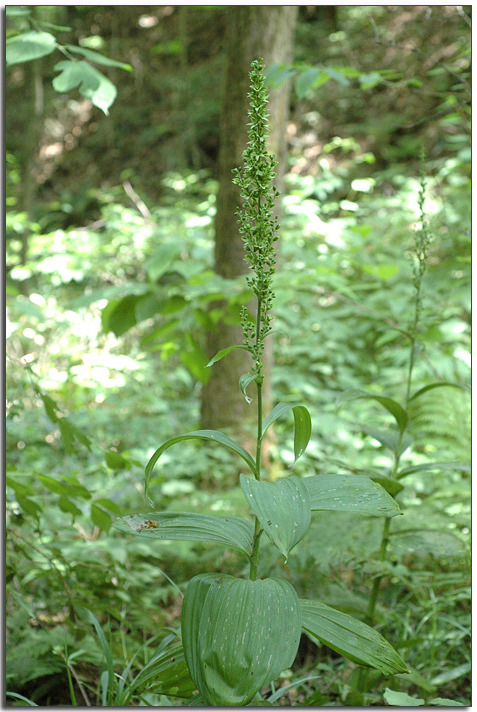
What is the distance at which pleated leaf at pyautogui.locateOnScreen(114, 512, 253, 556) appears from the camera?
80 cm

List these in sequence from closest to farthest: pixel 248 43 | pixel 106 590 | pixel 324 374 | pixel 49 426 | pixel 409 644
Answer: pixel 409 644, pixel 106 590, pixel 248 43, pixel 49 426, pixel 324 374

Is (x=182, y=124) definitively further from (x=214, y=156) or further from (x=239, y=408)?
(x=239, y=408)

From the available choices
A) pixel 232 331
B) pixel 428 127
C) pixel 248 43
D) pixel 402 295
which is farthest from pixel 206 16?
pixel 232 331

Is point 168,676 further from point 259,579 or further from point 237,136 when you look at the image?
point 237,136

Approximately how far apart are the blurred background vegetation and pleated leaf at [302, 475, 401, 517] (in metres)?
0.30

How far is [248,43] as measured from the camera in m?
1.97

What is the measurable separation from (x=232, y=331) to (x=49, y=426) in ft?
2.68

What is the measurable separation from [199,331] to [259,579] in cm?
236

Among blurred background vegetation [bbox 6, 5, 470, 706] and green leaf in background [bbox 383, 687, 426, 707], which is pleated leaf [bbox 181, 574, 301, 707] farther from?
green leaf in background [bbox 383, 687, 426, 707]

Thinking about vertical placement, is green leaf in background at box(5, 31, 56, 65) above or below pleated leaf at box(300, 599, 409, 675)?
above

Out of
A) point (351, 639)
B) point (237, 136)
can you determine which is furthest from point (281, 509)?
point (237, 136)

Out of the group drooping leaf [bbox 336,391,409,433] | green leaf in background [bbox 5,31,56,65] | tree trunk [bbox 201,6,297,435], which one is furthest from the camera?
tree trunk [bbox 201,6,297,435]

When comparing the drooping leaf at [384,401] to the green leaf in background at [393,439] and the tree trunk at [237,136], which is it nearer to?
the green leaf in background at [393,439]

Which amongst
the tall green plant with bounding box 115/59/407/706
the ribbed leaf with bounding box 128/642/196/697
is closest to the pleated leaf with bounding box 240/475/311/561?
the tall green plant with bounding box 115/59/407/706
